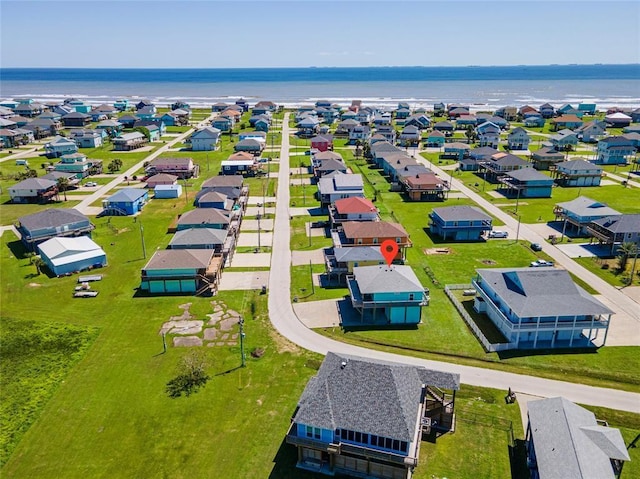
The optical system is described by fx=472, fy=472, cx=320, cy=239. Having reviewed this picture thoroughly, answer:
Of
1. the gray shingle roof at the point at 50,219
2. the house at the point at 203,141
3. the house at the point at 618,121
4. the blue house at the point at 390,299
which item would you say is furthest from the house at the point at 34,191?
the house at the point at 618,121

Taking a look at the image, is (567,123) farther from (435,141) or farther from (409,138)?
(409,138)

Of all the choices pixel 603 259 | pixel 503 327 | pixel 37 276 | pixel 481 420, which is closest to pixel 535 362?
pixel 503 327

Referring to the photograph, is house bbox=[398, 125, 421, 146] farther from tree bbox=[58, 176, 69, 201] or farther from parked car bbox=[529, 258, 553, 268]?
tree bbox=[58, 176, 69, 201]

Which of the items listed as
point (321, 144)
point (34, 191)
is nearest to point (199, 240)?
point (34, 191)

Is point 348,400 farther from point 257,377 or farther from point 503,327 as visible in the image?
point 503,327

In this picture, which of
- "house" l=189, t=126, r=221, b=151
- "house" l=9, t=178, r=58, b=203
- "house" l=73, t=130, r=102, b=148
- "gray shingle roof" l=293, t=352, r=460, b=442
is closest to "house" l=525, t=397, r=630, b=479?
"gray shingle roof" l=293, t=352, r=460, b=442

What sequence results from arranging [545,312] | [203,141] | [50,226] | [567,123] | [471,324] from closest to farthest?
[545,312] < [471,324] < [50,226] < [203,141] < [567,123]

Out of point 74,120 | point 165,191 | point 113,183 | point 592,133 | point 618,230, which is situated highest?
point 74,120
